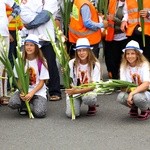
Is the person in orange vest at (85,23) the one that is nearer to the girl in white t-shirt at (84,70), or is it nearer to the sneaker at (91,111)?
the girl in white t-shirt at (84,70)

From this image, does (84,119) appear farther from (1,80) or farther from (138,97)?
(1,80)

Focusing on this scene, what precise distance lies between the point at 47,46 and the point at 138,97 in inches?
72.2

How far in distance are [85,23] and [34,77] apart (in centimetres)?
116

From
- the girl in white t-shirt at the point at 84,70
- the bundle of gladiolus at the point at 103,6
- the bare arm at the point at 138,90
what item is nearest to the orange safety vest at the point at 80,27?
the bundle of gladiolus at the point at 103,6

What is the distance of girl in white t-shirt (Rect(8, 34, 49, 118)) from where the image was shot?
680 centimetres

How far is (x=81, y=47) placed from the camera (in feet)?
22.2

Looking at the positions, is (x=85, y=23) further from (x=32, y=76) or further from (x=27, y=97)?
(x=27, y=97)

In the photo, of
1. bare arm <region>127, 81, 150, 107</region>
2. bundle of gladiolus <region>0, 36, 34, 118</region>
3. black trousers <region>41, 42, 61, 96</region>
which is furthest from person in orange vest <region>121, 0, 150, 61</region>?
bundle of gladiolus <region>0, 36, 34, 118</region>

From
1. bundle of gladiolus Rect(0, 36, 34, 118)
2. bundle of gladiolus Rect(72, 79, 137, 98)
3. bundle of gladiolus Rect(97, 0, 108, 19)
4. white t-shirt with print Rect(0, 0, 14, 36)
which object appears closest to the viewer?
bundle of gladiolus Rect(72, 79, 137, 98)

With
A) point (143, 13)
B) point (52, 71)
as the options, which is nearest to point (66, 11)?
point (52, 71)

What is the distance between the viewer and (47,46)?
770 centimetres

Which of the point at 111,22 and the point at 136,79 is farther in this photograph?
the point at 111,22

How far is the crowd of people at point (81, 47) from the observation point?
6.63 metres

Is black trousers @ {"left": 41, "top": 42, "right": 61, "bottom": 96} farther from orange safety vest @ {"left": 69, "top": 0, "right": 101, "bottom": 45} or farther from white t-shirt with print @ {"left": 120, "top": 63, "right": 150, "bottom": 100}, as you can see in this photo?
white t-shirt with print @ {"left": 120, "top": 63, "right": 150, "bottom": 100}
